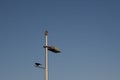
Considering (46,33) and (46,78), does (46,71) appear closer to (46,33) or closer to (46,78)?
(46,78)

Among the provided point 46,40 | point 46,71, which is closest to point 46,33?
point 46,40

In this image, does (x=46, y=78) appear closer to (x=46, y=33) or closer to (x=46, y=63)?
(x=46, y=63)

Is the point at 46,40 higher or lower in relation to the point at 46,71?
higher

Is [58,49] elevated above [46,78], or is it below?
above

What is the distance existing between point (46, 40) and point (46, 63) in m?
1.99

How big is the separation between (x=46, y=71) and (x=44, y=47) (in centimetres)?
201

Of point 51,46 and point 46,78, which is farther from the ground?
point 51,46

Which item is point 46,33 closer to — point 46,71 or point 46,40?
point 46,40

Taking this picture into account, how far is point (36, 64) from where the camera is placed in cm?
3659

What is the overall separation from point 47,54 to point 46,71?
1393 mm

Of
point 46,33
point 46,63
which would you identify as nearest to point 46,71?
point 46,63

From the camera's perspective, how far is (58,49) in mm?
36188

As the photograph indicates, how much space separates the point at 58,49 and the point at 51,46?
692 mm

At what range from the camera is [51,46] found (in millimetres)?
36500
